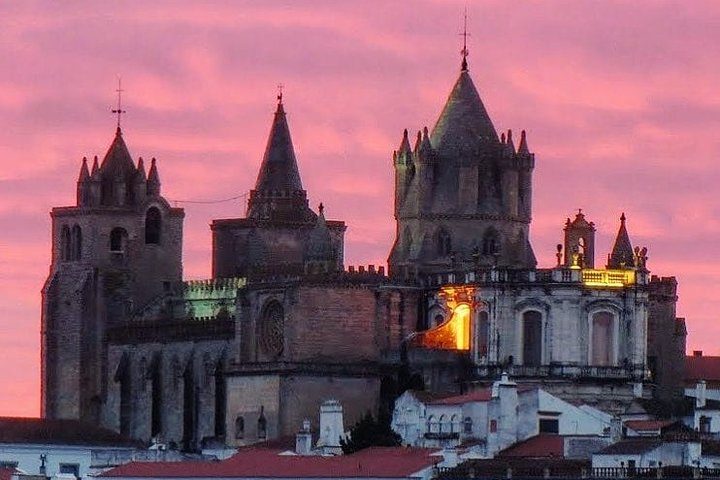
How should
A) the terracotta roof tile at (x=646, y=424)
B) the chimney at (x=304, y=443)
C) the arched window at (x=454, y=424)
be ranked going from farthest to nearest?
the chimney at (x=304, y=443)
the arched window at (x=454, y=424)
the terracotta roof tile at (x=646, y=424)

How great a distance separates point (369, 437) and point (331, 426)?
4218 millimetres

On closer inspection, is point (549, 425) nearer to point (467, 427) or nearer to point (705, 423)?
point (467, 427)

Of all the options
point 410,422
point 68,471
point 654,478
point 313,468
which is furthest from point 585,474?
point 68,471

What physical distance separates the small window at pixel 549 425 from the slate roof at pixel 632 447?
14.1 meters

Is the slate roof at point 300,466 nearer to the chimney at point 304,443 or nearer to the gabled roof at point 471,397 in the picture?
the gabled roof at point 471,397

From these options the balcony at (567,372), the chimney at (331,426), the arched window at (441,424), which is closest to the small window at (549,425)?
the arched window at (441,424)

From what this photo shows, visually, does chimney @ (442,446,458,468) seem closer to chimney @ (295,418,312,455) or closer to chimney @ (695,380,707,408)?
chimney @ (295,418,312,455)

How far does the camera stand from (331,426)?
19212 centimetres

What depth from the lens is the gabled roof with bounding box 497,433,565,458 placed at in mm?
175913

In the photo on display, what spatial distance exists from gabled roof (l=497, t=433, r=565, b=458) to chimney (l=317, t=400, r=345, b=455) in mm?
11722


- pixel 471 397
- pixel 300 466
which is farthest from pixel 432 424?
pixel 300 466

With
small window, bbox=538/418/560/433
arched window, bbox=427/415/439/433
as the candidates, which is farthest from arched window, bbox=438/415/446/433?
small window, bbox=538/418/560/433

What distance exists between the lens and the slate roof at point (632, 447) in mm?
165375

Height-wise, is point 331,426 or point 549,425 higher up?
point 549,425
